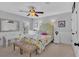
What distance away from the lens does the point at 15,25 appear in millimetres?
7789

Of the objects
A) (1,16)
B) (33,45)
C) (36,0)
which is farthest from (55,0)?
(1,16)

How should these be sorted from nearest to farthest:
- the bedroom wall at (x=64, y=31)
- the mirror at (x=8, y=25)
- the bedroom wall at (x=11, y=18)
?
1. the bedroom wall at (x=11, y=18)
2. the mirror at (x=8, y=25)
3. the bedroom wall at (x=64, y=31)

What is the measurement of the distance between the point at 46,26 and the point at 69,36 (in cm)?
217

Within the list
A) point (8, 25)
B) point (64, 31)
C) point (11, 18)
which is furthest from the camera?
point (64, 31)

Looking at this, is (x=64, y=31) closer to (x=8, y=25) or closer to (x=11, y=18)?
(x=11, y=18)

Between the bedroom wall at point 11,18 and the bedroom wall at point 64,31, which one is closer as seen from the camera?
the bedroom wall at point 11,18

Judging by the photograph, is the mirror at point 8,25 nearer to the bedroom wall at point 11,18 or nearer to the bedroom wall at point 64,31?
the bedroom wall at point 11,18

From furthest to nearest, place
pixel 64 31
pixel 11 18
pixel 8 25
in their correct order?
1. pixel 64 31
2. pixel 11 18
3. pixel 8 25

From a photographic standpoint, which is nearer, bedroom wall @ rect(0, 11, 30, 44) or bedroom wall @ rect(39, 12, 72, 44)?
bedroom wall @ rect(0, 11, 30, 44)

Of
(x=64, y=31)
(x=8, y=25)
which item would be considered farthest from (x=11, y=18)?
(x=64, y=31)

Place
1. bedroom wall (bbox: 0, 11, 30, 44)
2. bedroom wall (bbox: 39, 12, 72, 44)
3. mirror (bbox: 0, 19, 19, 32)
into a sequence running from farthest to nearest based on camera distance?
bedroom wall (bbox: 39, 12, 72, 44) < mirror (bbox: 0, 19, 19, 32) < bedroom wall (bbox: 0, 11, 30, 44)

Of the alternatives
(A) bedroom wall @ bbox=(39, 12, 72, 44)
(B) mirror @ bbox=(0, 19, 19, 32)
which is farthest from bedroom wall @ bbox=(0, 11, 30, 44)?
(A) bedroom wall @ bbox=(39, 12, 72, 44)

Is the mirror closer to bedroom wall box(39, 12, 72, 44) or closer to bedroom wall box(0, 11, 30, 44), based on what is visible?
bedroom wall box(0, 11, 30, 44)

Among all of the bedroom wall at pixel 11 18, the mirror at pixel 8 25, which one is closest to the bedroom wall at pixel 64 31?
the bedroom wall at pixel 11 18
